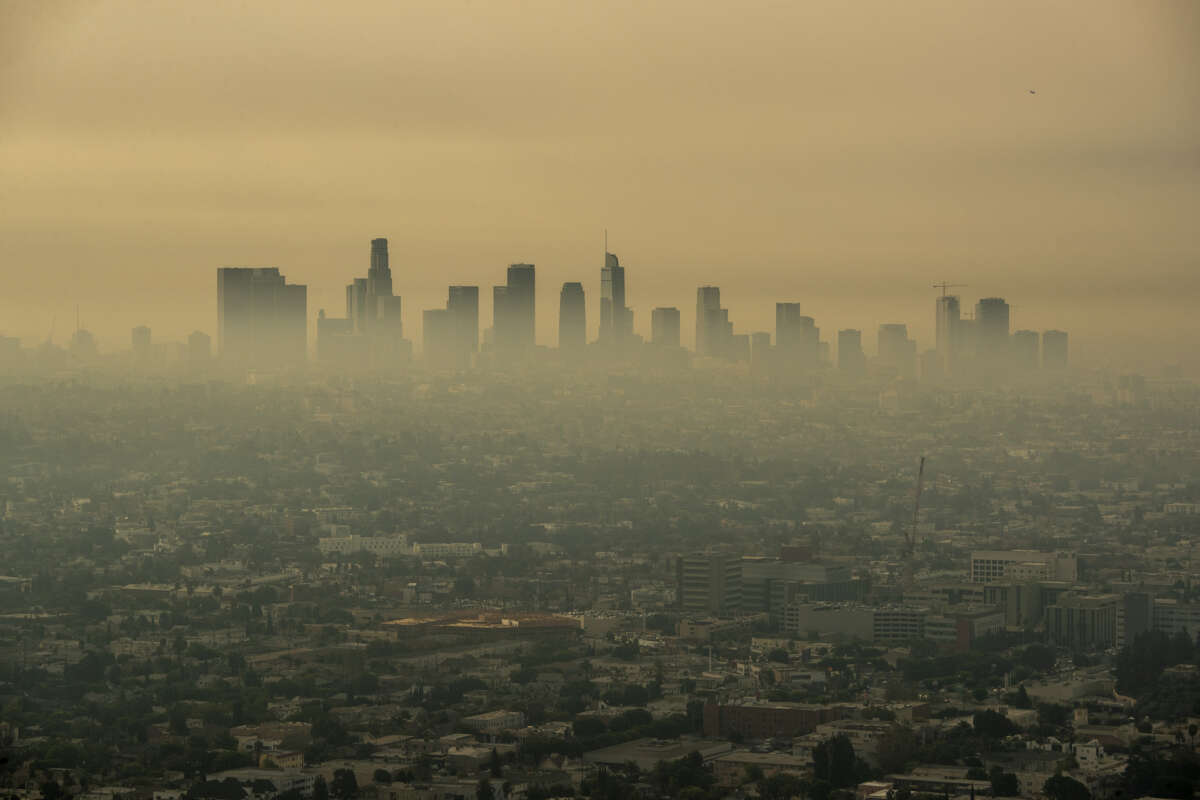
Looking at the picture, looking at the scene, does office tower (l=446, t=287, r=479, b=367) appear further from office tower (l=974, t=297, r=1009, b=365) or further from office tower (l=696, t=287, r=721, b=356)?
office tower (l=974, t=297, r=1009, b=365)

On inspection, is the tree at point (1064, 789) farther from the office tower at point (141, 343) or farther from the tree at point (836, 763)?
the office tower at point (141, 343)

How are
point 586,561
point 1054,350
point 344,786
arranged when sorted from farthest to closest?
point 1054,350 < point 586,561 < point 344,786

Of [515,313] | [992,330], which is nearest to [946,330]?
[992,330]

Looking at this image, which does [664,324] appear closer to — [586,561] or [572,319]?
[572,319]

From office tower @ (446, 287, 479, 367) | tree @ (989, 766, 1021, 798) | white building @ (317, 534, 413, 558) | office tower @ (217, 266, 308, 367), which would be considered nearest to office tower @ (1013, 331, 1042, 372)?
office tower @ (446, 287, 479, 367)

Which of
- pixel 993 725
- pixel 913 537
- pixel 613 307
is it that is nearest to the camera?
pixel 993 725

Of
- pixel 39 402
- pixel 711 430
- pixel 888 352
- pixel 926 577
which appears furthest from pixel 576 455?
pixel 926 577

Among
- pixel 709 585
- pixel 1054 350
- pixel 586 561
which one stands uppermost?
pixel 1054 350
